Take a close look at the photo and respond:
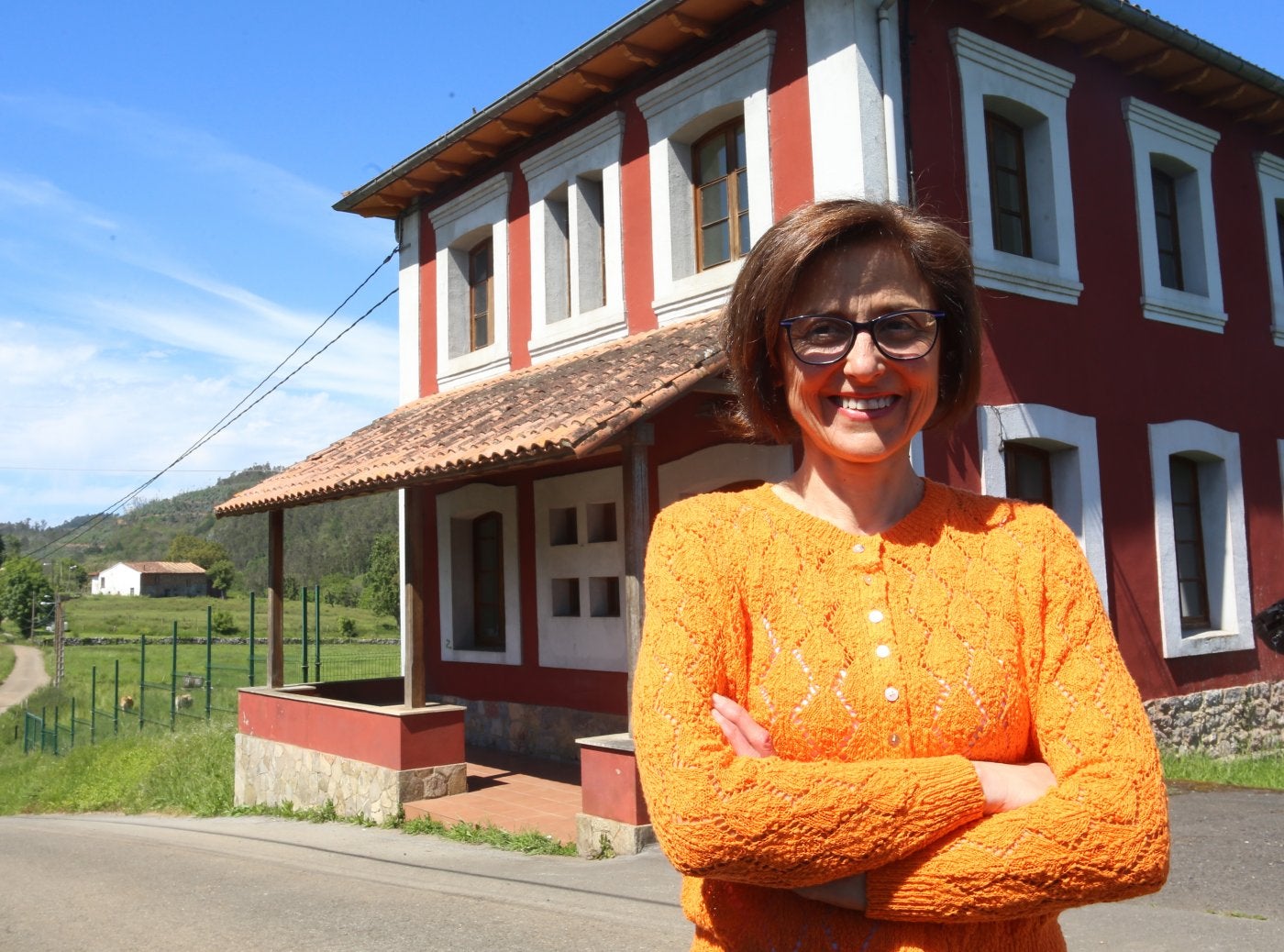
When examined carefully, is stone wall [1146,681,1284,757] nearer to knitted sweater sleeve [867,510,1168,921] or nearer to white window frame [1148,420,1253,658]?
white window frame [1148,420,1253,658]

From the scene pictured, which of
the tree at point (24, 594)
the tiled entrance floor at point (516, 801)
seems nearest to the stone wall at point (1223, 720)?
the tiled entrance floor at point (516, 801)

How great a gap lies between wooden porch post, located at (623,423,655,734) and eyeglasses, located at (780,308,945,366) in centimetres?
545

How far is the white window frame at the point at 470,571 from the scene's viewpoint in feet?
38.3

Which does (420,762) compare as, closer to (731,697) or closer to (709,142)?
(709,142)

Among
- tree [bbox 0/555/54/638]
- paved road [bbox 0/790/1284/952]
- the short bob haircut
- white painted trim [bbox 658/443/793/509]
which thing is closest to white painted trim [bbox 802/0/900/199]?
white painted trim [bbox 658/443/793/509]

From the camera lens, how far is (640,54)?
9781mm

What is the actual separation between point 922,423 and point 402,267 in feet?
42.1

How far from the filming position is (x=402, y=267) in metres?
13.9

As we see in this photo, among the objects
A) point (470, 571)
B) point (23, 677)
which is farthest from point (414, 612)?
point (23, 677)

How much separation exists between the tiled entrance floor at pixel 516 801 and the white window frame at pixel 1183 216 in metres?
6.88

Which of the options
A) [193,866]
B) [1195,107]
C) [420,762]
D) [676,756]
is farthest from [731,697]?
[1195,107]

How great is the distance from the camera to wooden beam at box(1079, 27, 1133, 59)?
30.9ft

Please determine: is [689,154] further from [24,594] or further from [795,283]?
[24,594]

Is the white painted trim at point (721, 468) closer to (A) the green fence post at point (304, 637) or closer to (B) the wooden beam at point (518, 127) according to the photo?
(B) the wooden beam at point (518, 127)
